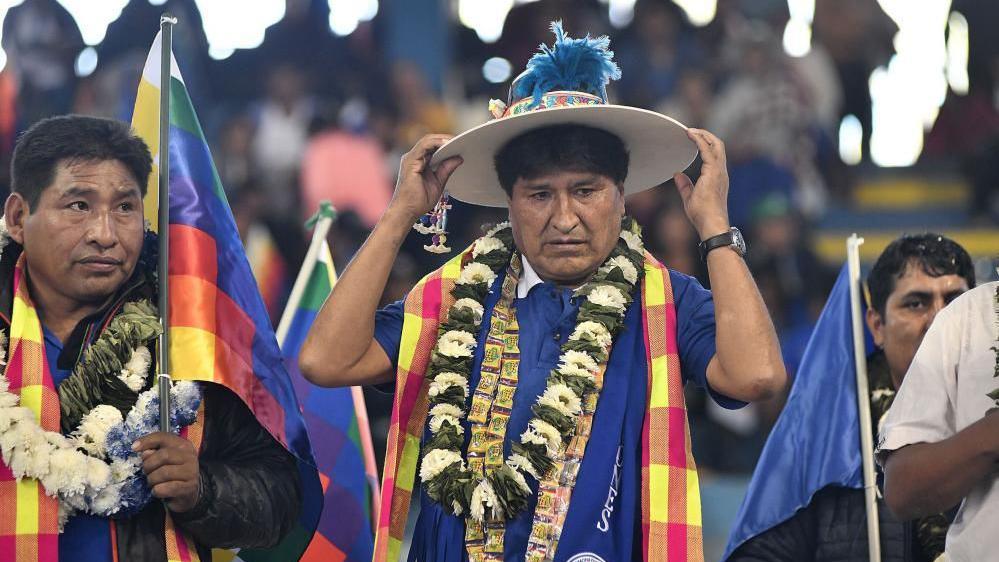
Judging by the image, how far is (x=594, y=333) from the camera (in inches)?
155

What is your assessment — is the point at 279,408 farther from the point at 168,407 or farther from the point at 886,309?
the point at 886,309

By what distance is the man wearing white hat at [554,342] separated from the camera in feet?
12.3

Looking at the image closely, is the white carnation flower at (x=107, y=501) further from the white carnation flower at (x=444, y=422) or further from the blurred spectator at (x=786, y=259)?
the blurred spectator at (x=786, y=259)

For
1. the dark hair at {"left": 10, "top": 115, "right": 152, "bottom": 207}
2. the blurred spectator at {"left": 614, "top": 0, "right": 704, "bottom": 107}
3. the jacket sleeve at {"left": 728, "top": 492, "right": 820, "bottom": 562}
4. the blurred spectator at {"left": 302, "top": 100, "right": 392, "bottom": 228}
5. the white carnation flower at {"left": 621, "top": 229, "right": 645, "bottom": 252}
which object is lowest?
the jacket sleeve at {"left": 728, "top": 492, "right": 820, "bottom": 562}

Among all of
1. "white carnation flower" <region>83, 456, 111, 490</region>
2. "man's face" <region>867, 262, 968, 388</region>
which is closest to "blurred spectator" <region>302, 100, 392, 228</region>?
"man's face" <region>867, 262, 968, 388</region>

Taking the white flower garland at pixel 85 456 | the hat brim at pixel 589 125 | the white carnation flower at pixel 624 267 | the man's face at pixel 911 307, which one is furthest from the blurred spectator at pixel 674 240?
the white flower garland at pixel 85 456

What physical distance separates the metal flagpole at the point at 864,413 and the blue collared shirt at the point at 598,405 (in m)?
0.96

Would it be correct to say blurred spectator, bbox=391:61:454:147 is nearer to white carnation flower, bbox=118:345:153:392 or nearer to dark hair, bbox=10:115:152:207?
dark hair, bbox=10:115:152:207

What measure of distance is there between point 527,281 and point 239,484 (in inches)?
39.2

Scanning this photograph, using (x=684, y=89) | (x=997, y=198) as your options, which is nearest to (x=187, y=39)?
(x=684, y=89)

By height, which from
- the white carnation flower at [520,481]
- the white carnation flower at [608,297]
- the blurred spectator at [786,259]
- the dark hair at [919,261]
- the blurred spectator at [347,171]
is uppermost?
the blurred spectator at [347,171]

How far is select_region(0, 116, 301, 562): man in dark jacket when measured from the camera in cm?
Result: 381

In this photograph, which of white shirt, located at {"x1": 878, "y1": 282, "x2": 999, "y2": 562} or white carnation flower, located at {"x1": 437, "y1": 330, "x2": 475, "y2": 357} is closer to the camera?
white shirt, located at {"x1": 878, "y1": 282, "x2": 999, "y2": 562}

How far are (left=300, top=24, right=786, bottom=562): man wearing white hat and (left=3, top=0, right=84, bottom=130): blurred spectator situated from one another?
6.87m
